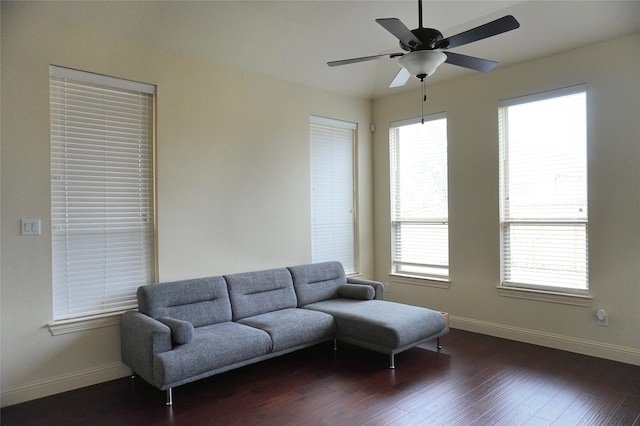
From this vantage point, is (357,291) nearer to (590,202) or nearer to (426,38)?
(590,202)

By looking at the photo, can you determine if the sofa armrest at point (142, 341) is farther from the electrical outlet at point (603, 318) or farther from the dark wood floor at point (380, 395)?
the electrical outlet at point (603, 318)

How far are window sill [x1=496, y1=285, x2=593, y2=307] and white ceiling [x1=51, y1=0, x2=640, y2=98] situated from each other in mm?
2408

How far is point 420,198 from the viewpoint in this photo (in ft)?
17.7

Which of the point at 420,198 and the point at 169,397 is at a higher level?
the point at 420,198

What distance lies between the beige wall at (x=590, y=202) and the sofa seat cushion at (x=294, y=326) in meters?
1.87

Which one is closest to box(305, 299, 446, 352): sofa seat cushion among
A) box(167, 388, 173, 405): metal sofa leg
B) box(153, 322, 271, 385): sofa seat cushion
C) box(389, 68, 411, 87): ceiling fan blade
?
box(153, 322, 271, 385): sofa seat cushion

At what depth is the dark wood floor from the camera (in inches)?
111

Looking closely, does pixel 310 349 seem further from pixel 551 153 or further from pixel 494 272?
pixel 551 153

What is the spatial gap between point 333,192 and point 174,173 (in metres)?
2.17

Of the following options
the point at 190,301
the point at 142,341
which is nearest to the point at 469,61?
the point at 190,301

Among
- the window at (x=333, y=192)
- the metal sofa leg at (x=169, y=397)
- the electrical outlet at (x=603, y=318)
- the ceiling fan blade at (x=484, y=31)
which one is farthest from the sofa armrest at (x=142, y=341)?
the electrical outlet at (x=603, y=318)

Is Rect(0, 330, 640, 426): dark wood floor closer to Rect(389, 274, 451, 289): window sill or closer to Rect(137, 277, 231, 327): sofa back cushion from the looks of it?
Rect(137, 277, 231, 327): sofa back cushion

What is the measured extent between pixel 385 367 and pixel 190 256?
2085 millimetres

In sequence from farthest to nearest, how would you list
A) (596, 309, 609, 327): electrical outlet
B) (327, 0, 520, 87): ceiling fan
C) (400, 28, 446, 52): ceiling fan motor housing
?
(596, 309, 609, 327): electrical outlet < (400, 28, 446, 52): ceiling fan motor housing < (327, 0, 520, 87): ceiling fan
